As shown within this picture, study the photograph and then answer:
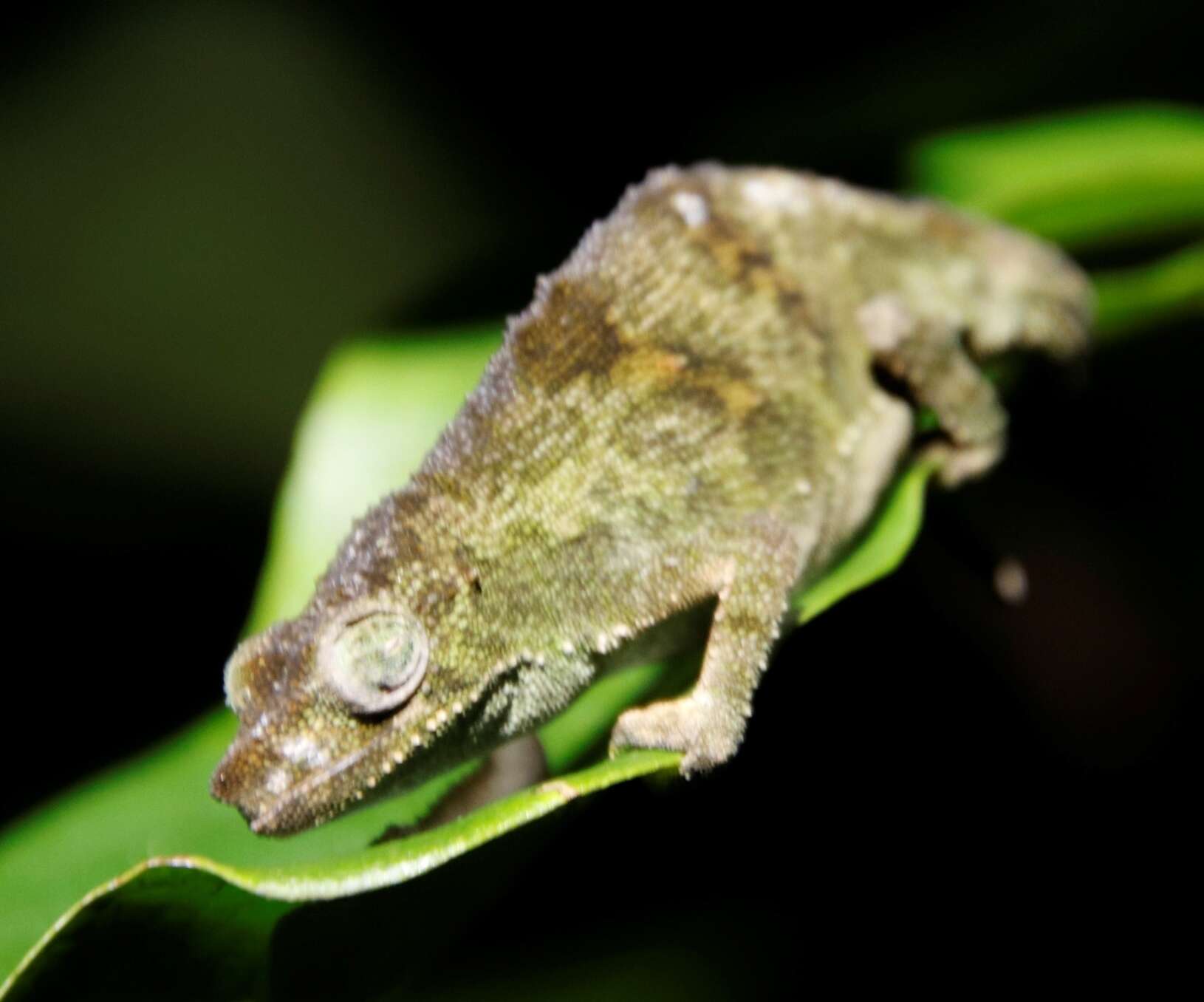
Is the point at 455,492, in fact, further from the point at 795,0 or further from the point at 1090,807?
the point at 795,0

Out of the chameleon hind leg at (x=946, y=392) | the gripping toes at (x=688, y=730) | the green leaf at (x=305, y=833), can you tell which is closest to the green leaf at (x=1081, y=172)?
the chameleon hind leg at (x=946, y=392)

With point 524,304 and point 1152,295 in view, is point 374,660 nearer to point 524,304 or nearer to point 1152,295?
point 524,304

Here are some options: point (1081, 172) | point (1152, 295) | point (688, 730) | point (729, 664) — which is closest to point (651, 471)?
point (729, 664)

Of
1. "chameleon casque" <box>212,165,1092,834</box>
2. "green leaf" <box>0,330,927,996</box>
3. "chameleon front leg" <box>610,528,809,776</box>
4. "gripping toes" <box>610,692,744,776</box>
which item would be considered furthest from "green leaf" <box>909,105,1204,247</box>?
"gripping toes" <box>610,692,744,776</box>

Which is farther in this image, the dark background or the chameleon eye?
the dark background

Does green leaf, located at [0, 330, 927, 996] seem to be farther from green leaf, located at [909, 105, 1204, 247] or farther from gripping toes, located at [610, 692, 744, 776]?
green leaf, located at [909, 105, 1204, 247]

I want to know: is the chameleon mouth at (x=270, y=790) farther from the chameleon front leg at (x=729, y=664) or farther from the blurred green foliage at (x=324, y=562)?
the chameleon front leg at (x=729, y=664)
